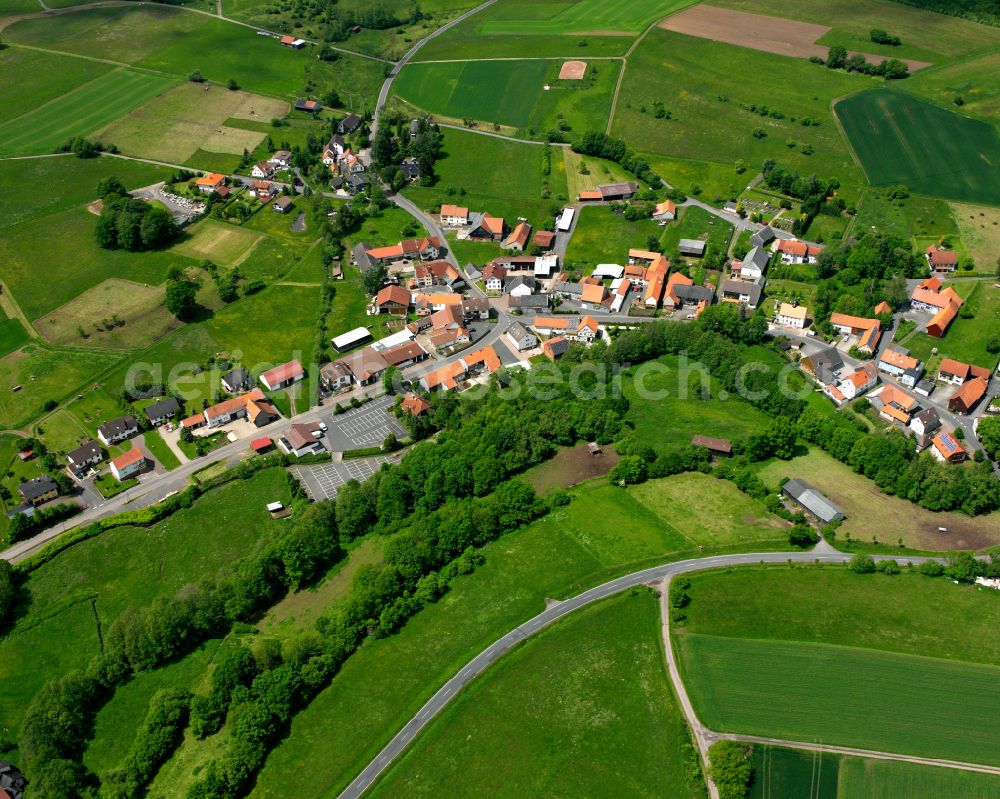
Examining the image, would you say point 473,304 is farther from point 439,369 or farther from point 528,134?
point 528,134

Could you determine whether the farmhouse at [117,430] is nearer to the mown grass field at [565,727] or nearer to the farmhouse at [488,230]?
the mown grass field at [565,727]

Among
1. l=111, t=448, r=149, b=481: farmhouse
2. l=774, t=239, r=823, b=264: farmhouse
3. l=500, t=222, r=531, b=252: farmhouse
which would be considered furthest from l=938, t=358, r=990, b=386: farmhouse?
l=111, t=448, r=149, b=481: farmhouse

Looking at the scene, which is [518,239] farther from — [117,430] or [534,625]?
[534,625]

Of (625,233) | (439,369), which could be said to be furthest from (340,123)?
(439,369)

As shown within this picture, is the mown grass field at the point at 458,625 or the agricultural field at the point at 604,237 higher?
the agricultural field at the point at 604,237

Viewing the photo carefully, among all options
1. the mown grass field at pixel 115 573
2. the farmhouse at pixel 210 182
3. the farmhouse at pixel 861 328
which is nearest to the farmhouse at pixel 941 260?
the farmhouse at pixel 861 328

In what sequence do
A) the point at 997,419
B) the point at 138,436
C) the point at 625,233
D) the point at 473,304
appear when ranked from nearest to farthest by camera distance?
1. the point at 997,419
2. the point at 138,436
3. the point at 473,304
4. the point at 625,233
